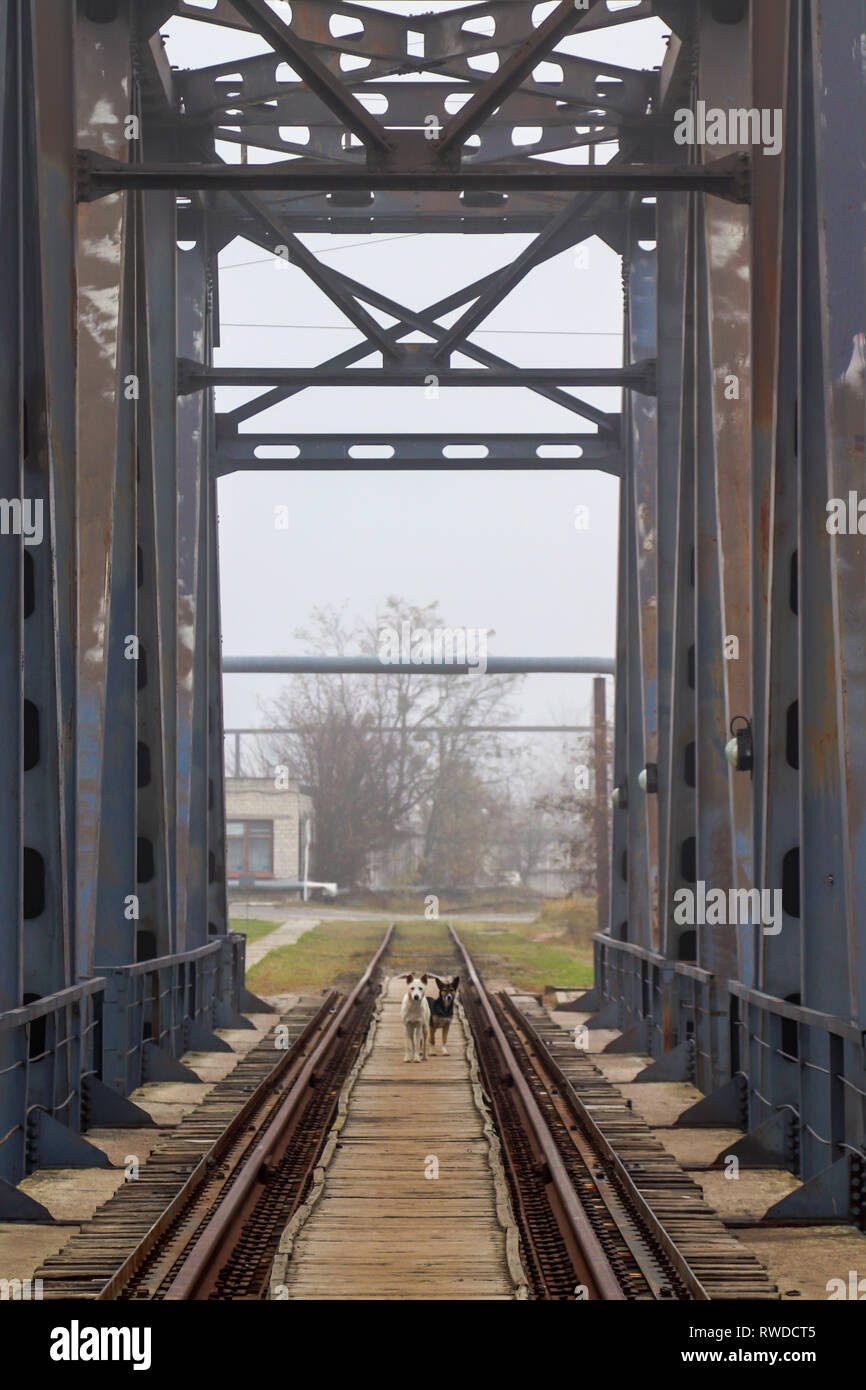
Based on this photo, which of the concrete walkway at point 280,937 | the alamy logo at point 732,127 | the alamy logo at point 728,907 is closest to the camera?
the alamy logo at point 728,907

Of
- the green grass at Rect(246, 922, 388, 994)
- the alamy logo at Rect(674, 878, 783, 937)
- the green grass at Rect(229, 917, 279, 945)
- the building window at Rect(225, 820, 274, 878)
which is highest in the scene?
the alamy logo at Rect(674, 878, 783, 937)

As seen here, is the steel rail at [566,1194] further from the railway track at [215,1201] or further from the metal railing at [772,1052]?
the railway track at [215,1201]

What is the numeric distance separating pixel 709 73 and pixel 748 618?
4.81 m

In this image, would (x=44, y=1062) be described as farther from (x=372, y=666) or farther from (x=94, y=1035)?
(x=372, y=666)

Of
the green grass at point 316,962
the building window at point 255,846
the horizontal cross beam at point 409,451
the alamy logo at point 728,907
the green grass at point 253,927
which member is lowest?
the green grass at point 253,927

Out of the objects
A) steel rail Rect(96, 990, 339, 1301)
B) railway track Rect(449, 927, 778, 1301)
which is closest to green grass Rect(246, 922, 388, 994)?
steel rail Rect(96, 990, 339, 1301)

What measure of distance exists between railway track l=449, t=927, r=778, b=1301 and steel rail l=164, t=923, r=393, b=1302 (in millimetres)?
1437

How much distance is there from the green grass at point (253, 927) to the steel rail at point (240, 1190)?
2556cm

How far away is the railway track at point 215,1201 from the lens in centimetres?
667

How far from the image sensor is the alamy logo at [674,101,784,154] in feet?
34.2

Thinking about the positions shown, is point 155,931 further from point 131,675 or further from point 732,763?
point 732,763

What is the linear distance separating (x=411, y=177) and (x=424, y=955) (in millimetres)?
23400

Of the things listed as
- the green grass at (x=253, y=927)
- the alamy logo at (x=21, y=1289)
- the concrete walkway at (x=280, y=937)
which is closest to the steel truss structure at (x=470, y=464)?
the alamy logo at (x=21, y=1289)
